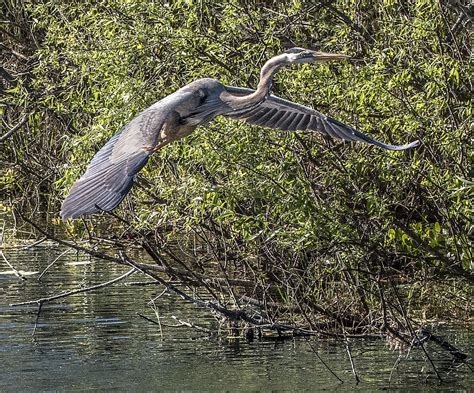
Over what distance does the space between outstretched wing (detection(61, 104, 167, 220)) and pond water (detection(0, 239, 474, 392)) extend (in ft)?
5.39

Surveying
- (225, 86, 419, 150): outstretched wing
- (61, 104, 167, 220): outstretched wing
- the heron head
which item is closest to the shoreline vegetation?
(225, 86, 419, 150): outstretched wing

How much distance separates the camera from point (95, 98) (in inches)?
399

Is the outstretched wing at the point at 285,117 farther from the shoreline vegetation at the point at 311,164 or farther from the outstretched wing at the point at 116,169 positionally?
the outstretched wing at the point at 116,169

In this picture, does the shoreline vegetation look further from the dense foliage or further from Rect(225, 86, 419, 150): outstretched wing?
Rect(225, 86, 419, 150): outstretched wing

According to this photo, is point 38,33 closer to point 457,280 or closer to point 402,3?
point 402,3

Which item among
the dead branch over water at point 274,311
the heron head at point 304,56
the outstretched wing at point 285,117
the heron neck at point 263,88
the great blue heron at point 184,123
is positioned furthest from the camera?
the dead branch over water at point 274,311

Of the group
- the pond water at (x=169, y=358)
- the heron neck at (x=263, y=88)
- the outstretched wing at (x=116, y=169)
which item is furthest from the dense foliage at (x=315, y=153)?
the outstretched wing at (x=116, y=169)

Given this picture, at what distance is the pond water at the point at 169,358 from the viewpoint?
834 centimetres

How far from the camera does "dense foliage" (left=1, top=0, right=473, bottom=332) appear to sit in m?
8.96

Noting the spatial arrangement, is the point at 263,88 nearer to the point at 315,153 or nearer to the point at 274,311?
the point at 315,153

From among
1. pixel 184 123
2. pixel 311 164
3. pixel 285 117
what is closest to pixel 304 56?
pixel 285 117

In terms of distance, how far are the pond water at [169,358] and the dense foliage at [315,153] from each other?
327mm

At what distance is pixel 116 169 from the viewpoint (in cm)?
719

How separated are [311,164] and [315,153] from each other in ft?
0.56
